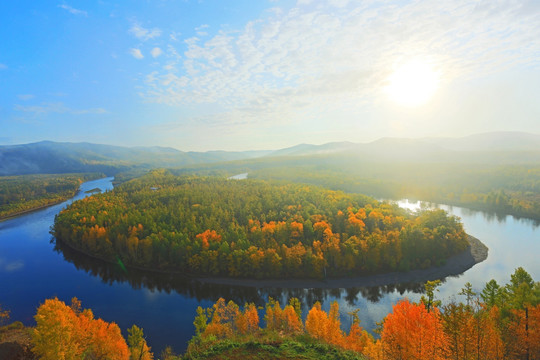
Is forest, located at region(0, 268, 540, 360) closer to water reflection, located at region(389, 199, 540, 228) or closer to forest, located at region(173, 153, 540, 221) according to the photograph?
water reflection, located at region(389, 199, 540, 228)

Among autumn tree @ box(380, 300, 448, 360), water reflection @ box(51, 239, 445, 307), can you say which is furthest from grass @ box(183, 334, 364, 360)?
water reflection @ box(51, 239, 445, 307)

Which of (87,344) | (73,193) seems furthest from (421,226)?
(73,193)

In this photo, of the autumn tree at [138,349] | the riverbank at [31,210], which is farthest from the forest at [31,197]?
the autumn tree at [138,349]

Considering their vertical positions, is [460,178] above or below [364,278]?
above

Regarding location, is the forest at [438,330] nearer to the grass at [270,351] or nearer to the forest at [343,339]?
the forest at [343,339]

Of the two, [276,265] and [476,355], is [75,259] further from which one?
[476,355]

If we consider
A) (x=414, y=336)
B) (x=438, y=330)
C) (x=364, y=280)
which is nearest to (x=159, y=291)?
(x=364, y=280)

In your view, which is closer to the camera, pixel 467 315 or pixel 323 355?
pixel 467 315
